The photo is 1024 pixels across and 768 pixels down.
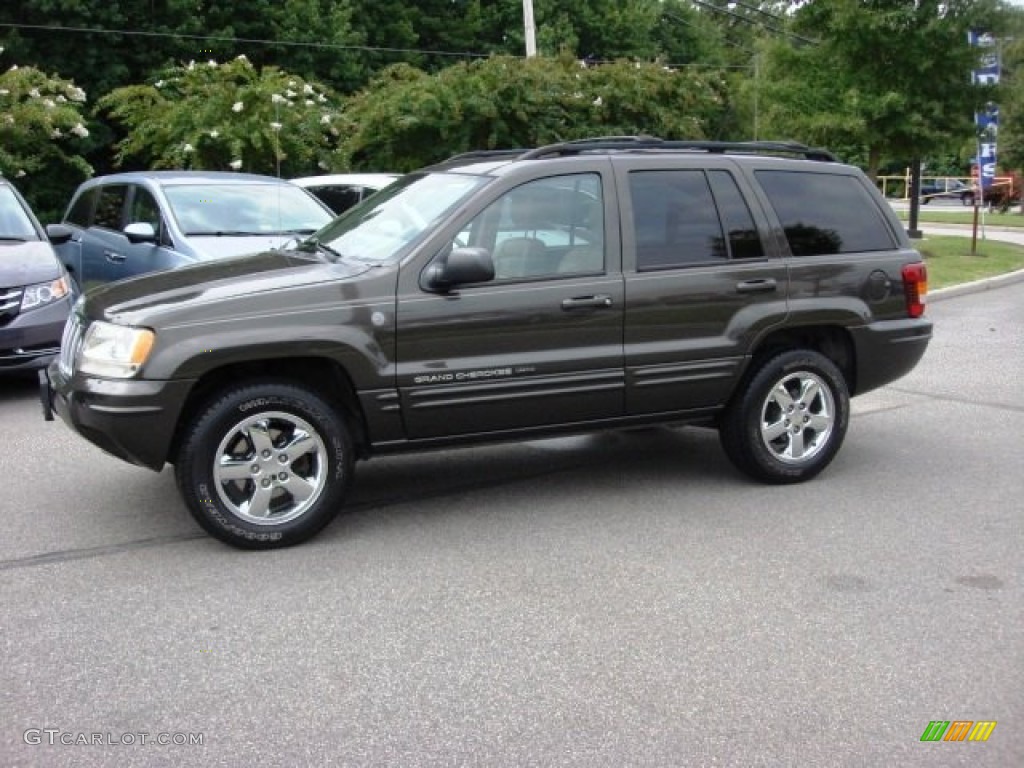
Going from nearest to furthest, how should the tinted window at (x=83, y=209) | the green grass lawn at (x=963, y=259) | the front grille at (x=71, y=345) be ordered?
1. the front grille at (x=71, y=345)
2. the tinted window at (x=83, y=209)
3. the green grass lawn at (x=963, y=259)

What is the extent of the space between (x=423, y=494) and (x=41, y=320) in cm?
391

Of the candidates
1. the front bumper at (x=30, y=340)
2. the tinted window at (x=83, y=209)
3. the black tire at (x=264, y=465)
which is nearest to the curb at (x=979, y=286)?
the tinted window at (x=83, y=209)

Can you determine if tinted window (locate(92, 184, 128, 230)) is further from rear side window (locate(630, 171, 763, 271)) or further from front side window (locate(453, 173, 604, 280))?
rear side window (locate(630, 171, 763, 271))

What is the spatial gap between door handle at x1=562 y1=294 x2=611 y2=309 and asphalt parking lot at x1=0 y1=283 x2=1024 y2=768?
1.05 m

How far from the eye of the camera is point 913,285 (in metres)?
6.30

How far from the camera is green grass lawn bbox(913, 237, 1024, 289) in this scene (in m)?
16.9

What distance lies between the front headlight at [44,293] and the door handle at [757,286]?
17.4 feet

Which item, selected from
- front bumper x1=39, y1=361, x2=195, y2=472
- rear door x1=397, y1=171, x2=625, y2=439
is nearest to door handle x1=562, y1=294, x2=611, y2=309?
rear door x1=397, y1=171, x2=625, y2=439

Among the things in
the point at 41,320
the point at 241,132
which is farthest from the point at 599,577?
the point at 241,132

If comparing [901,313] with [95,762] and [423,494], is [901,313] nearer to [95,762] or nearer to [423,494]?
[423,494]

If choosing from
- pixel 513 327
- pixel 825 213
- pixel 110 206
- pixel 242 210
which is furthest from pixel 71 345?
pixel 110 206

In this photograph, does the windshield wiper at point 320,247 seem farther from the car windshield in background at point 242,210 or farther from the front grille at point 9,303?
the car windshield in background at point 242,210

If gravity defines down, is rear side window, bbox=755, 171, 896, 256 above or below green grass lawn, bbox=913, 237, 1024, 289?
above

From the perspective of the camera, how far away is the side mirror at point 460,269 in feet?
16.5
